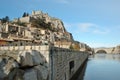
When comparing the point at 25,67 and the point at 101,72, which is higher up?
the point at 25,67

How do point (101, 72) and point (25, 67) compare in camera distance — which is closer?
point (25, 67)

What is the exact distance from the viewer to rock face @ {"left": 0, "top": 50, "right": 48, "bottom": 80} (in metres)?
8.49

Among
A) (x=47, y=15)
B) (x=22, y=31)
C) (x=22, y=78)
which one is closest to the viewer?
(x=22, y=78)

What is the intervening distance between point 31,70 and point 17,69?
74cm

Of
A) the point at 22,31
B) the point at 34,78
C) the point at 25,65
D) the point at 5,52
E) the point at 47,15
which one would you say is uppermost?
the point at 47,15

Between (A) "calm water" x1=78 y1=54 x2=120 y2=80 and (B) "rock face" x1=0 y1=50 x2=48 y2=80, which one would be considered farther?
(A) "calm water" x1=78 y1=54 x2=120 y2=80

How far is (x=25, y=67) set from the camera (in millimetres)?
9391

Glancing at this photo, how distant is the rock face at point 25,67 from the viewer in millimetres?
8492

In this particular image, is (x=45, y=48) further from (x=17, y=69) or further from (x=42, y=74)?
(x=17, y=69)

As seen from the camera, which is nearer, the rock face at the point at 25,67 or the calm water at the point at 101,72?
the rock face at the point at 25,67

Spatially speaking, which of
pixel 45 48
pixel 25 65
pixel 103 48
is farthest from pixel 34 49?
pixel 103 48

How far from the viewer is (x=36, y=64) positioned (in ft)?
31.9

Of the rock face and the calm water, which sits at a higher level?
the rock face

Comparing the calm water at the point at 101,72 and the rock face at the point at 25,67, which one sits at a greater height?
the rock face at the point at 25,67
